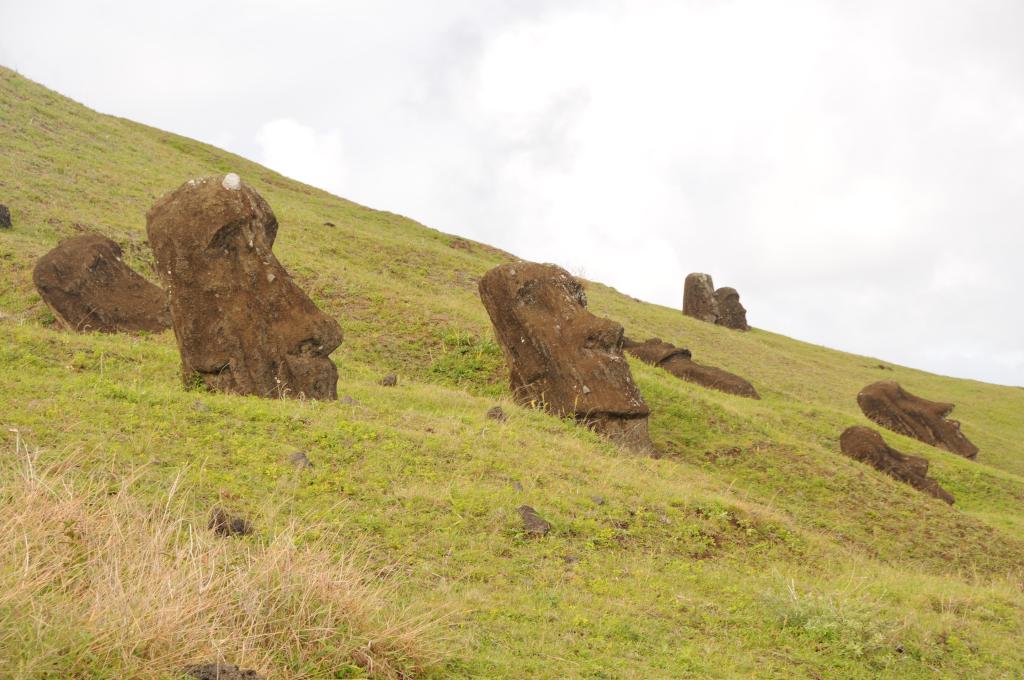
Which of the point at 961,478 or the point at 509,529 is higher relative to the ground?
the point at 961,478

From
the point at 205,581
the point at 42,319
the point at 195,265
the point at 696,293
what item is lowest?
the point at 42,319

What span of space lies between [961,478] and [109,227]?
2557cm

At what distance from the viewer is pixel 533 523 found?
34.0ft

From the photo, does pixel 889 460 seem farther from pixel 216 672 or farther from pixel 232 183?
pixel 216 672

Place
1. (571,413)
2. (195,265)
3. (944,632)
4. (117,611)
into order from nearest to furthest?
(117,611), (944,632), (195,265), (571,413)

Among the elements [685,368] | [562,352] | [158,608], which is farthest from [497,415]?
[685,368]

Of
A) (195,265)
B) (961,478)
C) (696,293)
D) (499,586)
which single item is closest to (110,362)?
(195,265)

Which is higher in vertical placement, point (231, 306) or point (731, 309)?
point (731, 309)

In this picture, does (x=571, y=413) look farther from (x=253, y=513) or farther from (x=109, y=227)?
(x=109, y=227)

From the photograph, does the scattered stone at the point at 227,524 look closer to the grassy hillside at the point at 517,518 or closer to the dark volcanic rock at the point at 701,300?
the grassy hillside at the point at 517,518

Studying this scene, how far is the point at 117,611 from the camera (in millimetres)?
4906

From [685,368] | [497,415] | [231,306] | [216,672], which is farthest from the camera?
[685,368]

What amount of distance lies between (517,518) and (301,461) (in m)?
2.70

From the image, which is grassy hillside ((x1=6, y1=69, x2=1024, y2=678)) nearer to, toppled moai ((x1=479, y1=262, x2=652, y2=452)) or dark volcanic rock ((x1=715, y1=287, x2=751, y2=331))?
toppled moai ((x1=479, y1=262, x2=652, y2=452))
